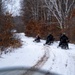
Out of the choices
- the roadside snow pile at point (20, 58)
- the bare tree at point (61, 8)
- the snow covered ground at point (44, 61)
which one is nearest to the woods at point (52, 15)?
the bare tree at point (61, 8)

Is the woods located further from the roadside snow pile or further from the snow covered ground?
the snow covered ground

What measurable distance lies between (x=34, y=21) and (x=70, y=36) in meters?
15.4

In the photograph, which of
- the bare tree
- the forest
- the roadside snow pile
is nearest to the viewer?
the roadside snow pile

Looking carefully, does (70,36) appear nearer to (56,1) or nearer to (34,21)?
(56,1)

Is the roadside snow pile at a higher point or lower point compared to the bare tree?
lower

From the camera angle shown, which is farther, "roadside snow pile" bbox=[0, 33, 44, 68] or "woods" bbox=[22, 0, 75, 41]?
"woods" bbox=[22, 0, 75, 41]

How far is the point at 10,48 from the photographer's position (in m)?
20.0

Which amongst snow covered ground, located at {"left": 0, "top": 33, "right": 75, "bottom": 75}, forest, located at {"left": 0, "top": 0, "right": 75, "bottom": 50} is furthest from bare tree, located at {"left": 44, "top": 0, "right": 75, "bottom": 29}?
snow covered ground, located at {"left": 0, "top": 33, "right": 75, "bottom": 75}

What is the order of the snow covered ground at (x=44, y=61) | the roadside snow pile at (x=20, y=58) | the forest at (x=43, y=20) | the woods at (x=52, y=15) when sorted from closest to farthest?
the snow covered ground at (x=44, y=61), the roadside snow pile at (x=20, y=58), the forest at (x=43, y=20), the woods at (x=52, y=15)

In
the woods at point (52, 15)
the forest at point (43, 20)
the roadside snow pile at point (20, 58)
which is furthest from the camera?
the woods at point (52, 15)

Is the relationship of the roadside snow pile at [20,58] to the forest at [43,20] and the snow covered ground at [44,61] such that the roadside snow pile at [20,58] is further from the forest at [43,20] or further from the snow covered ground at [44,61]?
the forest at [43,20]

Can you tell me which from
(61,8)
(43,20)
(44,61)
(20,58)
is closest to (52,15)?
(43,20)

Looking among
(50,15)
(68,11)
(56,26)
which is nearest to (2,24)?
(68,11)

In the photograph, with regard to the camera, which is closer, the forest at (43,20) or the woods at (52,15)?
the forest at (43,20)
